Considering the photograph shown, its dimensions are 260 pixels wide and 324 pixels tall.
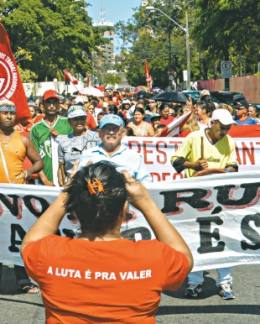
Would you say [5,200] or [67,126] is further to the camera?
[67,126]

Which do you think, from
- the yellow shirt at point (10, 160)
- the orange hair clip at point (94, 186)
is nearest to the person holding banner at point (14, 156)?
the yellow shirt at point (10, 160)

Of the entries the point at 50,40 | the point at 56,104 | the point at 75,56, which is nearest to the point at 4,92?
the point at 56,104

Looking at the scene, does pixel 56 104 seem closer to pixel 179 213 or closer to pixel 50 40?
pixel 179 213

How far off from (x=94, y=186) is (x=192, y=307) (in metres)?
3.90

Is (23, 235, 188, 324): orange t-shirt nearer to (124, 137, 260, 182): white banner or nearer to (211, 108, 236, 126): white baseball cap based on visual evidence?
(211, 108, 236, 126): white baseball cap

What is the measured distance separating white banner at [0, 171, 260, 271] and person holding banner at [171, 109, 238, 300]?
1.69 ft

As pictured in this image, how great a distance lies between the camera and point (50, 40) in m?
58.9

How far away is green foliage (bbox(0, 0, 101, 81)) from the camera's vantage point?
54.7m

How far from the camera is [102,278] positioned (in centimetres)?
263

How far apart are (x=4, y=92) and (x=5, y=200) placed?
10.6ft

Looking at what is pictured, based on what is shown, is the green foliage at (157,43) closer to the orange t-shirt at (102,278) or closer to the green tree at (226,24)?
the green tree at (226,24)

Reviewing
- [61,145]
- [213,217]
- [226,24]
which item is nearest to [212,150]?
[213,217]

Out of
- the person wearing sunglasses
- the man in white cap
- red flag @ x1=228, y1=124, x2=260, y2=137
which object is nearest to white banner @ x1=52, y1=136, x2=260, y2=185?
red flag @ x1=228, y1=124, x2=260, y2=137

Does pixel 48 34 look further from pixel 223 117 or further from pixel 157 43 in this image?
pixel 223 117
